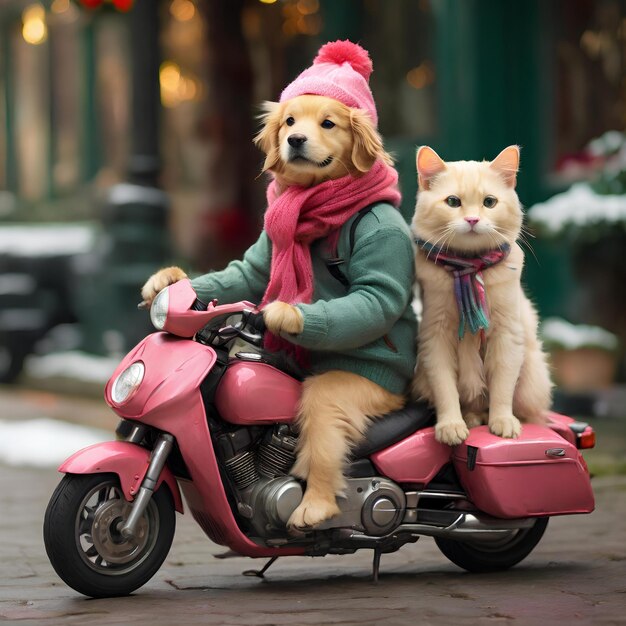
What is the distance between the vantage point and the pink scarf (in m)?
4.94

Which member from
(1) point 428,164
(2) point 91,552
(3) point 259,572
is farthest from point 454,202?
(2) point 91,552

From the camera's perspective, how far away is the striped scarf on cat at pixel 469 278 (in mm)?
4926

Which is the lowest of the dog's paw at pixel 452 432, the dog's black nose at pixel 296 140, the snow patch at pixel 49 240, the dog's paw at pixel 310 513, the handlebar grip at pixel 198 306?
the dog's paw at pixel 310 513

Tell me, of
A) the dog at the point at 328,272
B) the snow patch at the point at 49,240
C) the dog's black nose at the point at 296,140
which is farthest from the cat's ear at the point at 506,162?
the snow patch at the point at 49,240

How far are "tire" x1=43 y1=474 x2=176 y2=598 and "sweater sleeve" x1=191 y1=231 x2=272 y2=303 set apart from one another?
783 mm

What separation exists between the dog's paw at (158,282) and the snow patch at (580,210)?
469 cm

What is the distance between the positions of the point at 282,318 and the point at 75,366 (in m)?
8.62

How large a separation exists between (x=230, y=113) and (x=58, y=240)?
2327mm

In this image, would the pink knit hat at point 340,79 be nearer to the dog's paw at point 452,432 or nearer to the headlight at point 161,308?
the headlight at point 161,308

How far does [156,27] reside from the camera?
1166 cm

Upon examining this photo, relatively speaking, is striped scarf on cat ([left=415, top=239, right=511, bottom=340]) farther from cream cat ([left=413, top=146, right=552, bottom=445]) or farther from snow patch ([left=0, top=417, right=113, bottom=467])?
snow patch ([left=0, top=417, right=113, bottom=467])

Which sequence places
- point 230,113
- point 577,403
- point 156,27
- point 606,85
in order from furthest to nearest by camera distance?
point 230,113
point 156,27
point 606,85
point 577,403

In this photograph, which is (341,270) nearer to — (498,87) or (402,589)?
(402,589)

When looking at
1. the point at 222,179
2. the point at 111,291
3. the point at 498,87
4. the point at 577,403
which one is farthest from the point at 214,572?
the point at 222,179
